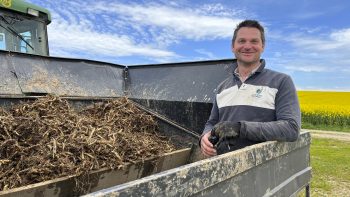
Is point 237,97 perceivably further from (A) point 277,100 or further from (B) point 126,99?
(B) point 126,99

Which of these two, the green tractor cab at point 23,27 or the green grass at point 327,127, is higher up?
the green tractor cab at point 23,27

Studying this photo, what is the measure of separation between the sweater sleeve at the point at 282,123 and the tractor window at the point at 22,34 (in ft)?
11.1

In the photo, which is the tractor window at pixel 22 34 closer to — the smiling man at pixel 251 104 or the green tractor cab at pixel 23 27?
the green tractor cab at pixel 23 27

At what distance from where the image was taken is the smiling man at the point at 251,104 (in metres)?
2.41

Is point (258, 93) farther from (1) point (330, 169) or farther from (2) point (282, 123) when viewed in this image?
(1) point (330, 169)

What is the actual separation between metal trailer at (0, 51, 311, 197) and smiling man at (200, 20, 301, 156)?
128 mm

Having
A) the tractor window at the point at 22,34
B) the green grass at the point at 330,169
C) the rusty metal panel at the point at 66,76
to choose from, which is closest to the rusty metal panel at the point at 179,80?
the rusty metal panel at the point at 66,76

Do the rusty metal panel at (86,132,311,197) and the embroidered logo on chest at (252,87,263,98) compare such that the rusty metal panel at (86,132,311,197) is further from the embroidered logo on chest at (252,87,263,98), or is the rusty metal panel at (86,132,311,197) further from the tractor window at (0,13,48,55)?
the tractor window at (0,13,48,55)

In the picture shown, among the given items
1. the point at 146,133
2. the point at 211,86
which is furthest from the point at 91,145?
the point at 211,86

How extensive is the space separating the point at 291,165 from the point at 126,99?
71.0 inches

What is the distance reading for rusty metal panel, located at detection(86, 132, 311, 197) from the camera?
1.33 metres

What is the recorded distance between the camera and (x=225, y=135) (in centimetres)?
242

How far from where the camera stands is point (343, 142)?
1200cm

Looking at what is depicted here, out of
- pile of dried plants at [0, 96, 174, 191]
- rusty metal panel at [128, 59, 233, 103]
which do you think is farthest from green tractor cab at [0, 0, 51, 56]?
pile of dried plants at [0, 96, 174, 191]
